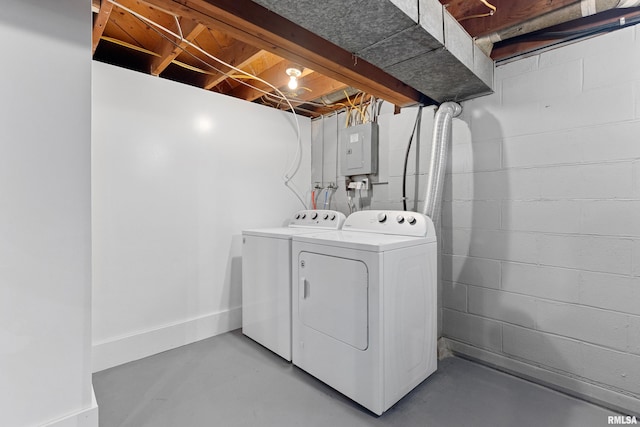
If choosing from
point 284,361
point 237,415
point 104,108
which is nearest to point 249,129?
point 104,108

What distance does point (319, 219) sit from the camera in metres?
2.73

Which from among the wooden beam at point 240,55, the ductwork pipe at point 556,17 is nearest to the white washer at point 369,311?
the ductwork pipe at point 556,17

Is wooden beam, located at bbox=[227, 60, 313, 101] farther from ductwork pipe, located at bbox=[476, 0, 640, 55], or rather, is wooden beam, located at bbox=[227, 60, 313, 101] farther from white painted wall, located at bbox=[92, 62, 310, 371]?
ductwork pipe, located at bbox=[476, 0, 640, 55]

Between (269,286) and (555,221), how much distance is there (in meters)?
1.98

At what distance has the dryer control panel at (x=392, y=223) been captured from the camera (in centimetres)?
192

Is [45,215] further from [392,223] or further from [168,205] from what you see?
[392,223]

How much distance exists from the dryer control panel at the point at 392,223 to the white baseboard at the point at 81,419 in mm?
1836

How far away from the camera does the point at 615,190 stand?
1.57 metres

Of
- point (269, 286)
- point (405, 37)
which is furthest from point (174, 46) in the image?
point (269, 286)

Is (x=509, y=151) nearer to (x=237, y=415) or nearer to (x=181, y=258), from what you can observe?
(x=237, y=415)

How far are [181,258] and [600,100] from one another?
304cm

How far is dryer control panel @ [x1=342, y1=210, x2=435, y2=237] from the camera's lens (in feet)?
6.30

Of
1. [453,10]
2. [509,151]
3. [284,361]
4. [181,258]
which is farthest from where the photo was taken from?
[181,258]

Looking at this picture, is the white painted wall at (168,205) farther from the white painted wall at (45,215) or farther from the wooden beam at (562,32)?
the wooden beam at (562,32)
